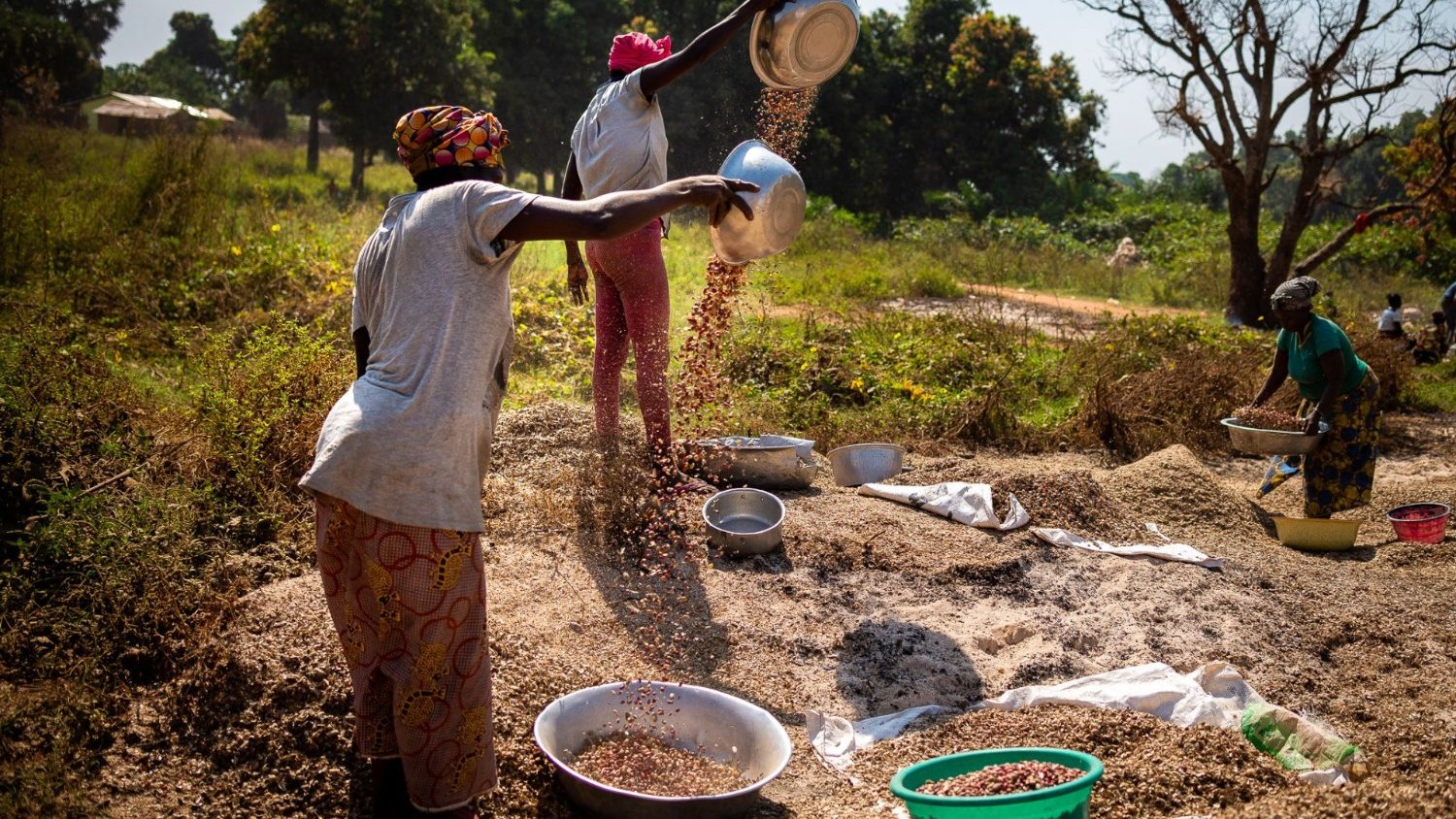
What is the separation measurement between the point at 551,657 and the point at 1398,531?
4.08 metres

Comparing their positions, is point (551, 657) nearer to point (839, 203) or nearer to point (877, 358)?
point (877, 358)

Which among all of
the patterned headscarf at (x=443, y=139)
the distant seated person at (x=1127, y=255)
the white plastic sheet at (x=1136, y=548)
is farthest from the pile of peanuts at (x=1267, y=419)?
the distant seated person at (x=1127, y=255)

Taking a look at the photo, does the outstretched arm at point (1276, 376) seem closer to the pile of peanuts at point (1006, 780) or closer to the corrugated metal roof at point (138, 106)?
the pile of peanuts at point (1006, 780)

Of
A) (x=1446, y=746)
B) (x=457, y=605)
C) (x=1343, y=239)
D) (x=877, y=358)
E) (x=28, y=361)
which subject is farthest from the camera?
(x=1343, y=239)

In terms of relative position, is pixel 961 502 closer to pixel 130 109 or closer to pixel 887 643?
pixel 887 643

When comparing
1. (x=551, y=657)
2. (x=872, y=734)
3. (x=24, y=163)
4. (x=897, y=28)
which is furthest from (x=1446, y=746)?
(x=897, y=28)

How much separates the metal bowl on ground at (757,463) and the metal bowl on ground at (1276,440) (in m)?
2.11

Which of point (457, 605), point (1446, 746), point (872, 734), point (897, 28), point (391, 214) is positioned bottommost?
point (872, 734)

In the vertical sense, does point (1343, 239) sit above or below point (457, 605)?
above

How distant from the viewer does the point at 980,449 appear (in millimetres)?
6254

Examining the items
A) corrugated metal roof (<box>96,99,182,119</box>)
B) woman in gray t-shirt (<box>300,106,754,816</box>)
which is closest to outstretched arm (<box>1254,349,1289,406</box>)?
woman in gray t-shirt (<box>300,106,754,816</box>)

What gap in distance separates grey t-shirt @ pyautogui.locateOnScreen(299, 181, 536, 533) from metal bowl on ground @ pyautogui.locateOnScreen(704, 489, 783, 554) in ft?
6.44

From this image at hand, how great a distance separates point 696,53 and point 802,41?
0.63m

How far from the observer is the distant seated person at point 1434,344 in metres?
10.6
